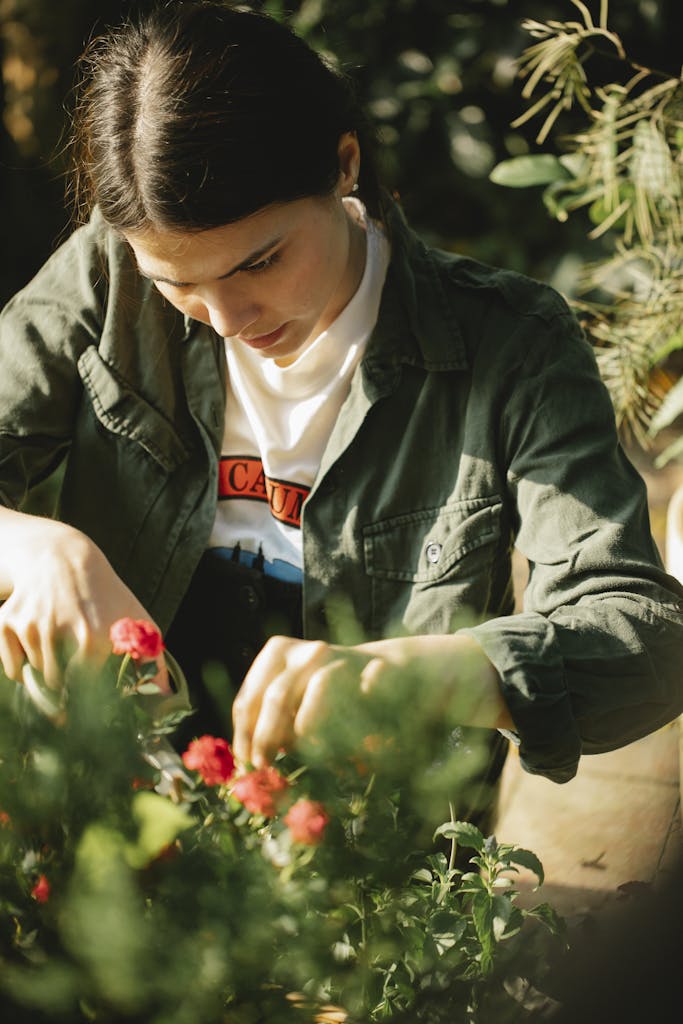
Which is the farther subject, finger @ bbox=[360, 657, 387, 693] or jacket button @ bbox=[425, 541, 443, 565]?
jacket button @ bbox=[425, 541, 443, 565]

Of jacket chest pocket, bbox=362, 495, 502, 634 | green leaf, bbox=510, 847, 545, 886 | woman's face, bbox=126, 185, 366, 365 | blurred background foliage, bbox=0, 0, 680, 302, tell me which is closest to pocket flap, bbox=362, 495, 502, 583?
jacket chest pocket, bbox=362, 495, 502, 634

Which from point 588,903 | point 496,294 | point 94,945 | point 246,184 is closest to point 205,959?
point 94,945

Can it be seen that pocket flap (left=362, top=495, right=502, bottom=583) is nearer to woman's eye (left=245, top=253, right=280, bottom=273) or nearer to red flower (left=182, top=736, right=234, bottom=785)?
woman's eye (left=245, top=253, right=280, bottom=273)

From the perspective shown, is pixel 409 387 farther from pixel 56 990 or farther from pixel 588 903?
pixel 56 990

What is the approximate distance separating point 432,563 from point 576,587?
0.95 ft

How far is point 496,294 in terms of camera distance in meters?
1.48

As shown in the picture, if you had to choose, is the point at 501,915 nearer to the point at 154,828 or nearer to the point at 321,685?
the point at 321,685

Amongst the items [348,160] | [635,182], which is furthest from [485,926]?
[635,182]

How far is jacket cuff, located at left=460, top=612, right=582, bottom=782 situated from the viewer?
1.00m

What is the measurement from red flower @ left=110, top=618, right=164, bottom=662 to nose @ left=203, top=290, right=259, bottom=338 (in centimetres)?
53

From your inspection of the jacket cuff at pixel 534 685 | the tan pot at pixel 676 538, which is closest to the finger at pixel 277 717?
the jacket cuff at pixel 534 685

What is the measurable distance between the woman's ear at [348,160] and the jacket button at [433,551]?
470 millimetres

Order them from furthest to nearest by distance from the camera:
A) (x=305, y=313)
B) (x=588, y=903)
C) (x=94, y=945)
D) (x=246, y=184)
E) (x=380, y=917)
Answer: (x=588, y=903), (x=305, y=313), (x=246, y=184), (x=380, y=917), (x=94, y=945)

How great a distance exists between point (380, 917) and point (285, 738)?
0.49 feet
